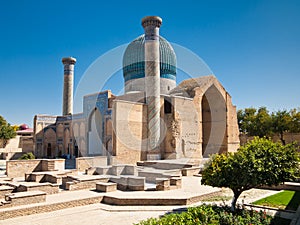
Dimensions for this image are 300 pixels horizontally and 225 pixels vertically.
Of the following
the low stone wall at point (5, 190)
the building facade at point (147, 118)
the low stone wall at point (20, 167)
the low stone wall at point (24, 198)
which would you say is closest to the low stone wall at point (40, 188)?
the low stone wall at point (5, 190)

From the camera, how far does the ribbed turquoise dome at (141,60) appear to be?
22844 mm

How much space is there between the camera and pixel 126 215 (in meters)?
7.08

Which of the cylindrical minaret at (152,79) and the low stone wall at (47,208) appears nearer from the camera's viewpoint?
the low stone wall at (47,208)

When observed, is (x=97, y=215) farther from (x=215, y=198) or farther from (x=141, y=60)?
(x=141, y=60)

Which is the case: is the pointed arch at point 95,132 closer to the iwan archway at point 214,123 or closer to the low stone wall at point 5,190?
the iwan archway at point 214,123

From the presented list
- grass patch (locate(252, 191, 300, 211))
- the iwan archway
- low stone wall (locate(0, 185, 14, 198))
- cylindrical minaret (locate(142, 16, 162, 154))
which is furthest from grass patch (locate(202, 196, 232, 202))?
the iwan archway

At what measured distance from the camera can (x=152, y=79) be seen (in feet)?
58.1

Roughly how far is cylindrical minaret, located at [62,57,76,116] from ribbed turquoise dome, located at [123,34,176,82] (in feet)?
24.7

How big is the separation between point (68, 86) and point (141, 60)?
10.1 meters

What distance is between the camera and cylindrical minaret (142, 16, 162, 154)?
17516 mm

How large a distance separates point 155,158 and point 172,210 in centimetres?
998

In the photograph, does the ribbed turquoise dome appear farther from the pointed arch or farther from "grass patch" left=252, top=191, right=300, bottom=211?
"grass patch" left=252, top=191, right=300, bottom=211

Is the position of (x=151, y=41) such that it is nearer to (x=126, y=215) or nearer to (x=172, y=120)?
(x=172, y=120)

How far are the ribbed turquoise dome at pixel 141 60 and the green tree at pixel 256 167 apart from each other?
55.1 ft
